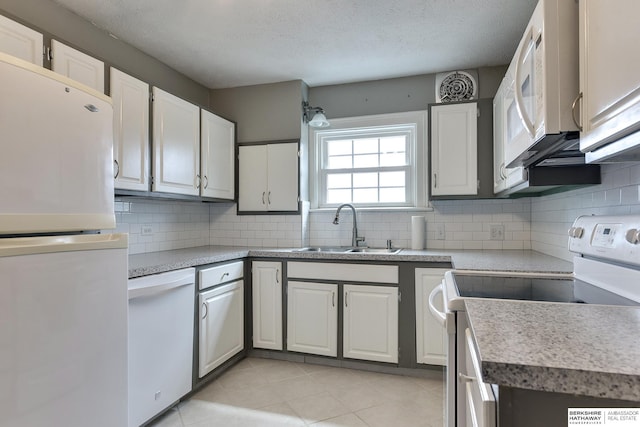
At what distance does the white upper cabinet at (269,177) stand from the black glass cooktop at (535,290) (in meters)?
1.94

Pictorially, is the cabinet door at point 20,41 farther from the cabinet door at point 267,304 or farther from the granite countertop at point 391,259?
the cabinet door at point 267,304

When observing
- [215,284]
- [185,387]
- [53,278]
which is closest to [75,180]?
[53,278]

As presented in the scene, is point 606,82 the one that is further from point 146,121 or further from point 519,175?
point 146,121

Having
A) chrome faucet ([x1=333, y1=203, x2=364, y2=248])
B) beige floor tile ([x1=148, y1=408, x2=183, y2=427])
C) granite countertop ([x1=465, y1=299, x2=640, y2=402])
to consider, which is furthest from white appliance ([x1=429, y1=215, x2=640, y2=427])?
chrome faucet ([x1=333, y1=203, x2=364, y2=248])

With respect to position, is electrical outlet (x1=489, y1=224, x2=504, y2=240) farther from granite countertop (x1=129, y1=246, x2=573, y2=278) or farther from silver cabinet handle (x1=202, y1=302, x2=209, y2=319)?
silver cabinet handle (x1=202, y1=302, x2=209, y2=319)

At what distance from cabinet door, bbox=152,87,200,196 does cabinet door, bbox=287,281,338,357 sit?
113 centimetres

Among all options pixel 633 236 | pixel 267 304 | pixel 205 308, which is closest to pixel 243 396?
pixel 205 308

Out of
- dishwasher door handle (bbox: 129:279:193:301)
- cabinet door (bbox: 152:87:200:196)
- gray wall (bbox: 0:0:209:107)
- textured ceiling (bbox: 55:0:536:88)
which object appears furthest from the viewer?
cabinet door (bbox: 152:87:200:196)

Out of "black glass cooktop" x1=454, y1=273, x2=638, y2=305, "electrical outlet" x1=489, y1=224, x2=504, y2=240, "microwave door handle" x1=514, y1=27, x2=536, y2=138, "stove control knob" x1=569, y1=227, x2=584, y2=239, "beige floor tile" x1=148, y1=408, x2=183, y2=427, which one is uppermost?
"microwave door handle" x1=514, y1=27, x2=536, y2=138

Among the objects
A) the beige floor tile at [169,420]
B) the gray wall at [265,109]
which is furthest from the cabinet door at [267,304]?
the gray wall at [265,109]

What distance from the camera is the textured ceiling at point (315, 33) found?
6.97 ft

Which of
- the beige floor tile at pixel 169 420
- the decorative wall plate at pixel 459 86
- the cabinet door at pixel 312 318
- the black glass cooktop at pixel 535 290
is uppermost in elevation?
the decorative wall plate at pixel 459 86

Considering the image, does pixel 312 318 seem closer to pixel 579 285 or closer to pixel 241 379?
pixel 241 379

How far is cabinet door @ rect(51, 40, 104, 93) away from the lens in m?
1.77
